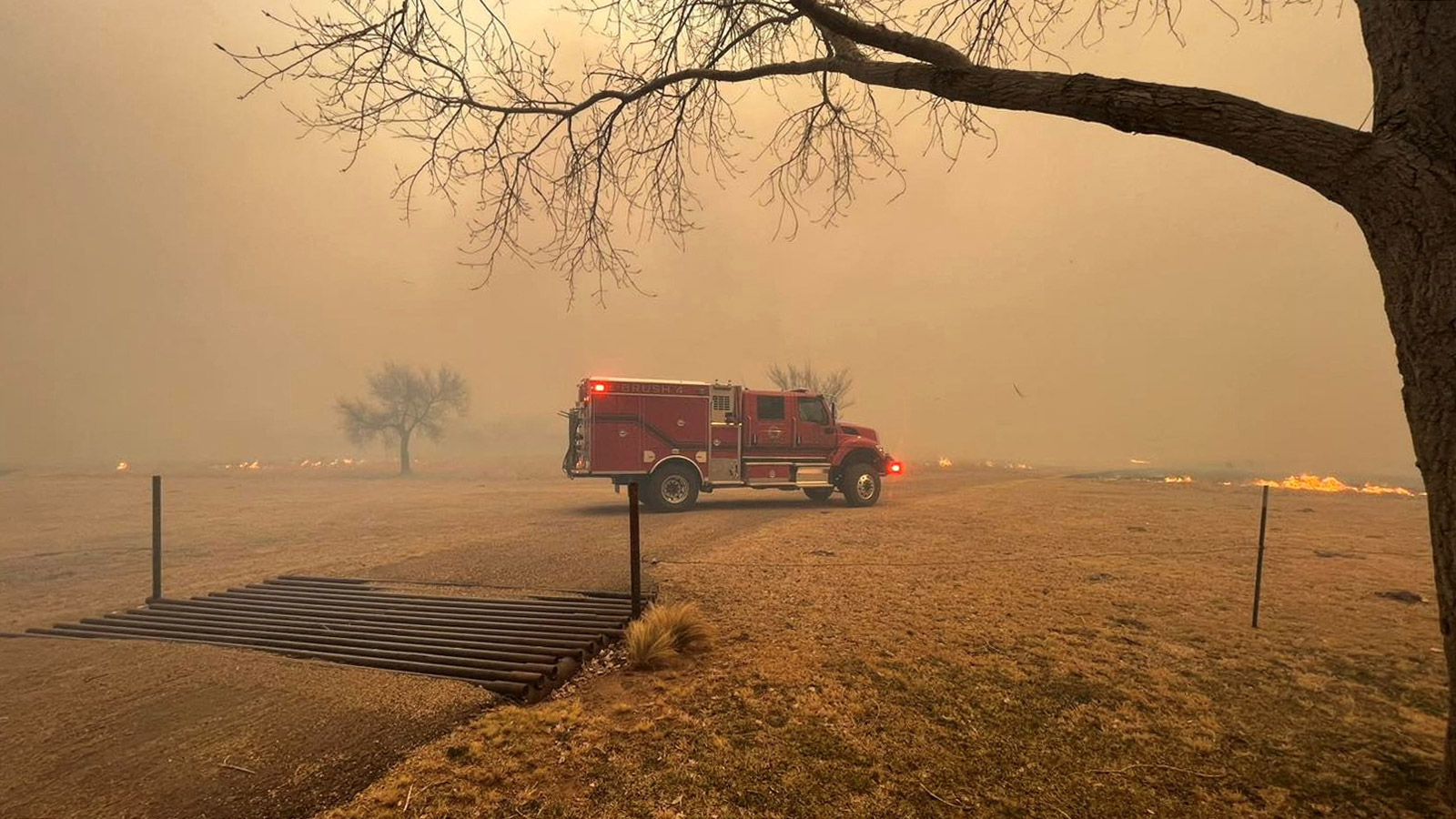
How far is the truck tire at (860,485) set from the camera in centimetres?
1470

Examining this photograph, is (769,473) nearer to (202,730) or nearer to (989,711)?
(989,711)

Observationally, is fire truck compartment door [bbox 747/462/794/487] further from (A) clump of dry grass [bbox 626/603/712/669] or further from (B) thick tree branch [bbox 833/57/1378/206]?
(B) thick tree branch [bbox 833/57/1378/206]

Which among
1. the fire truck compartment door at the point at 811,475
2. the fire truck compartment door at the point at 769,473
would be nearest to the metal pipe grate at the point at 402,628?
the fire truck compartment door at the point at 769,473

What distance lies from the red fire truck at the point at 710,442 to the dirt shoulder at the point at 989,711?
6166 mm

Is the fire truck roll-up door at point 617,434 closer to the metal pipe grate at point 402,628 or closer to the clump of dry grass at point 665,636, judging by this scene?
the metal pipe grate at point 402,628

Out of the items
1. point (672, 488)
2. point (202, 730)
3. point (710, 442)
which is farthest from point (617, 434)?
point (202, 730)

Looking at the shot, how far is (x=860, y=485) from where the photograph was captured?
14.8 meters

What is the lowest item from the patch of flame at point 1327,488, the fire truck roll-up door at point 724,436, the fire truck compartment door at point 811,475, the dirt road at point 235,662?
the patch of flame at point 1327,488

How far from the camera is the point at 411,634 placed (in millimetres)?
4844

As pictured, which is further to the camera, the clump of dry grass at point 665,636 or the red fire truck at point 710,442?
the red fire truck at point 710,442

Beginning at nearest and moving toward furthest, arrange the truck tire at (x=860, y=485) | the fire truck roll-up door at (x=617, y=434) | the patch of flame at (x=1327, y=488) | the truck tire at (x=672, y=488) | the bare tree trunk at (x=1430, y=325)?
the bare tree trunk at (x=1430, y=325) < the fire truck roll-up door at (x=617, y=434) < the truck tire at (x=672, y=488) < the truck tire at (x=860, y=485) < the patch of flame at (x=1327, y=488)

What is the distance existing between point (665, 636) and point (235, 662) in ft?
Answer: 10.2

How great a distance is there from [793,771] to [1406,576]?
30.9 ft

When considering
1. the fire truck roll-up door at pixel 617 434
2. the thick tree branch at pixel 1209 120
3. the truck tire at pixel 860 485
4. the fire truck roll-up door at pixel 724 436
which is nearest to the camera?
the thick tree branch at pixel 1209 120
